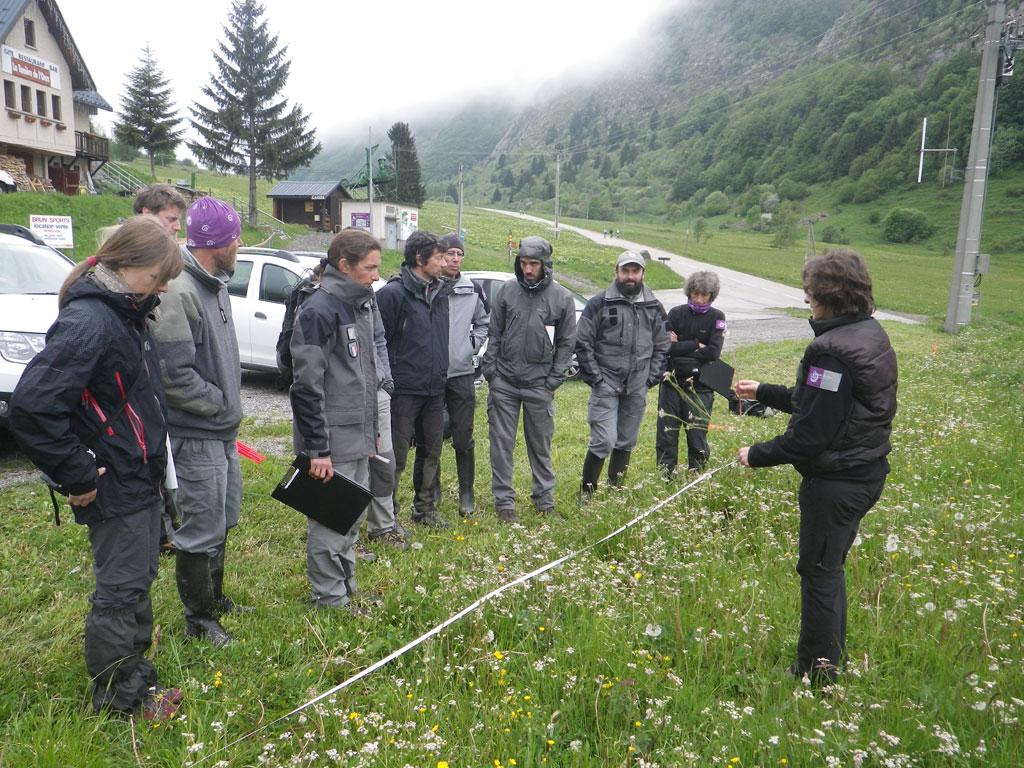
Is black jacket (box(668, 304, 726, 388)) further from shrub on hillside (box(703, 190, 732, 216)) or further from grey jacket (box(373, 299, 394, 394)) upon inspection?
shrub on hillside (box(703, 190, 732, 216))

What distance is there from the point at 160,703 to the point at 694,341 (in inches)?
202

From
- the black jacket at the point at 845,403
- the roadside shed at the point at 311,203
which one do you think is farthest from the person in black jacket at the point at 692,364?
the roadside shed at the point at 311,203

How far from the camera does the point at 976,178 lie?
18875 mm

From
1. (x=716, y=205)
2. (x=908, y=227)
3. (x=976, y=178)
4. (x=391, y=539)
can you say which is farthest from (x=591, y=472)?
(x=716, y=205)

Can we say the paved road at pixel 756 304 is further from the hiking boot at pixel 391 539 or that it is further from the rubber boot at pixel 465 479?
the hiking boot at pixel 391 539

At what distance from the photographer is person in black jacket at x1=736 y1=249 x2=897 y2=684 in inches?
118

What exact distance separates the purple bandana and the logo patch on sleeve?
9.49ft

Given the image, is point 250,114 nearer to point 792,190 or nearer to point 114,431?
point 114,431

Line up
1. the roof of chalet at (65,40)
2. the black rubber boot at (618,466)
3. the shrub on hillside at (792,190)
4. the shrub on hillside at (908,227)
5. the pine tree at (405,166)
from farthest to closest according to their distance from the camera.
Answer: the shrub on hillside at (792,190) < the shrub on hillside at (908,227) < the pine tree at (405,166) < the roof of chalet at (65,40) < the black rubber boot at (618,466)

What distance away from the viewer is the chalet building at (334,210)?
44.6 m

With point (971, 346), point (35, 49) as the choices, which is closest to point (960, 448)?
point (971, 346)

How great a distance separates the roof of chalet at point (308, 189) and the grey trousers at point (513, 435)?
45219 millimetres

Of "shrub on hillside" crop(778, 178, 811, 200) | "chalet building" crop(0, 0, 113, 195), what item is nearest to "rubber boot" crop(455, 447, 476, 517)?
"chalet building" crop(0, 0, 113, 195)

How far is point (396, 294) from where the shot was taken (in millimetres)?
5438
